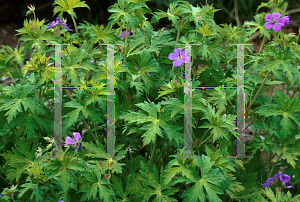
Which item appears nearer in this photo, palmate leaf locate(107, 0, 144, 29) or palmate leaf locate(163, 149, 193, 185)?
palmate leaf locate(163, 149, 193, 185)

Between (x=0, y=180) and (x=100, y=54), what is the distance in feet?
3.14

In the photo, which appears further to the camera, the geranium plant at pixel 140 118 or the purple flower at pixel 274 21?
the purple flower at pixel 274 21

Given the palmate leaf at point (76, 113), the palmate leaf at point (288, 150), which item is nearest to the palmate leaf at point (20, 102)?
the palmate leaf at point (76, 113)

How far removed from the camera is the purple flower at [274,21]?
181 centimetres

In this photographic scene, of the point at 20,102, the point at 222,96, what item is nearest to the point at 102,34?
the point at 20,102

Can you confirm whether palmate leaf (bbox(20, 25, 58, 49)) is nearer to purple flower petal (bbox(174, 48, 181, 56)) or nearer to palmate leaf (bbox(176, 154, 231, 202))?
purple flower petal (bbox(174, 48, 181, 56))

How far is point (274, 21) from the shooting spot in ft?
6.05

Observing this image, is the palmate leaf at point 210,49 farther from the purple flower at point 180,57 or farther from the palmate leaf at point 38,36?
the palmate leaf at point 38,36

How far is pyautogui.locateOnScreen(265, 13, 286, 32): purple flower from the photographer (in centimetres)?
181

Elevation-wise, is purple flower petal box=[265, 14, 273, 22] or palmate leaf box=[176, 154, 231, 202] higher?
purple flower petal box=[265, 14, 273, 22]

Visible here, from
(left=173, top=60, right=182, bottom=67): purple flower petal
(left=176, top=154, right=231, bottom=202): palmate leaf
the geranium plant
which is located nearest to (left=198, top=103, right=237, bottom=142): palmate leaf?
the geranium plant

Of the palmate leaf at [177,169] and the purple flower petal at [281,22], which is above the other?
the purple flower petal at [281,22]

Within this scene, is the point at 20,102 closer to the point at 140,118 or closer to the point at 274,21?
the point at 140,118

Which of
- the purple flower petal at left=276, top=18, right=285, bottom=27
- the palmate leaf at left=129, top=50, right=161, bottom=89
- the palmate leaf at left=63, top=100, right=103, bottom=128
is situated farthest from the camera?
the purple flower petal at left=276, top=18, right=285, bottom=27
